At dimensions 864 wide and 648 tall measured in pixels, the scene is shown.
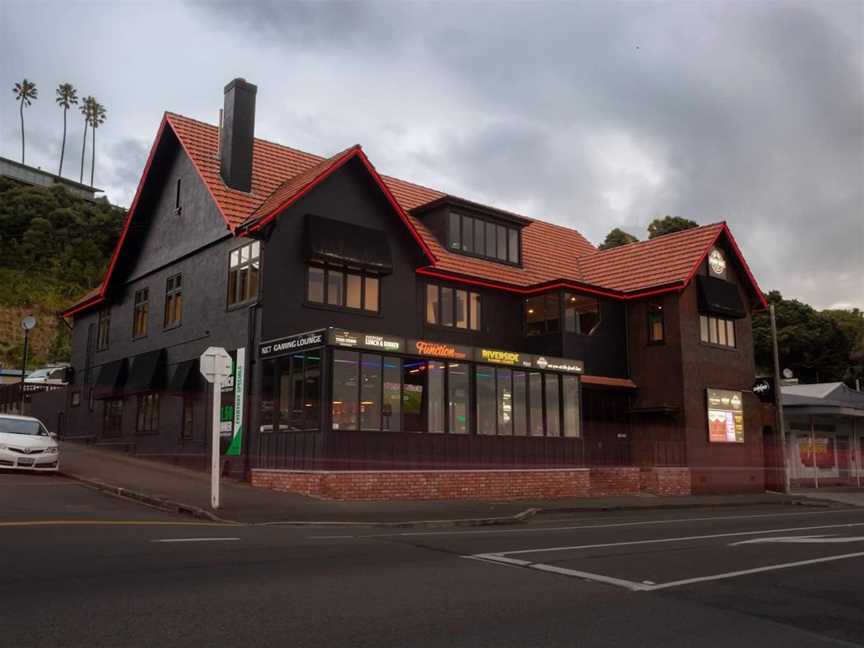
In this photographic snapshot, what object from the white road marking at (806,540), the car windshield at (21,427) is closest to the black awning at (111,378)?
the car windshield at (21,427)

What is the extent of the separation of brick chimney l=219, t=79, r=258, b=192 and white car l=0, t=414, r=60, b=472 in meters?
9.14

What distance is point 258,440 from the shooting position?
20.9 m

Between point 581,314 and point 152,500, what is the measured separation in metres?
17.6

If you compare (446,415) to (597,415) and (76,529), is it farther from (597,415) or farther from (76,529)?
(76,529)

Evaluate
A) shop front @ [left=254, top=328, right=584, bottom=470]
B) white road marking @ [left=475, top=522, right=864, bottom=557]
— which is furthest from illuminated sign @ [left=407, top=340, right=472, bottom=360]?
white road marking @ [left=475, top=522, right=864, bottom=557]

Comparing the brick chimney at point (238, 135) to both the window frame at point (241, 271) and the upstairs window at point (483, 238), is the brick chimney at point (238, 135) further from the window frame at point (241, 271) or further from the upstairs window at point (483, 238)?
the upstairs window at point (483, 238)

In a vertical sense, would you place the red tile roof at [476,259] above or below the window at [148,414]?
above

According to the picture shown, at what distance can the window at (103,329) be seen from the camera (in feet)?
101

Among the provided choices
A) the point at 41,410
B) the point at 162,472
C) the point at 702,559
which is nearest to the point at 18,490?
the point at 162,472

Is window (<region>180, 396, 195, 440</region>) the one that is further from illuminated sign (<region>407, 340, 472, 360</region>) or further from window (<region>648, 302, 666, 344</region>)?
window (<region>648, 302, 666, 344</region>)

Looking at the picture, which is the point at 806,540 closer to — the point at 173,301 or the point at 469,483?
the point at 469,483

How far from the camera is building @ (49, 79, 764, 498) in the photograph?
20438mm

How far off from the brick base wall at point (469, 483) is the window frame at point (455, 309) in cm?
612

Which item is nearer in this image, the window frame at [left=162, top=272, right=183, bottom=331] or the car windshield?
the car windshield
